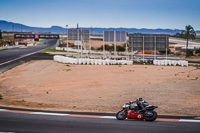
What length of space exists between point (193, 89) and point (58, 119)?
43.4 feet

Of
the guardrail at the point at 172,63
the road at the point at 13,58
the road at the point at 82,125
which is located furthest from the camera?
the road at the point at 13,58

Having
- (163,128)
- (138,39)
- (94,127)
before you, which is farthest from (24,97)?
(138,39)

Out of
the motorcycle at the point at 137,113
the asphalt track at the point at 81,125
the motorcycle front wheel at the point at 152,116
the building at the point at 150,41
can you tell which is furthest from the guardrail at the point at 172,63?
the motorcycle front wheel at the point at 152,116

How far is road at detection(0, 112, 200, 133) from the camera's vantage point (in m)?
10.7

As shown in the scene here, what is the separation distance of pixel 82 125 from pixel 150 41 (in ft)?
117

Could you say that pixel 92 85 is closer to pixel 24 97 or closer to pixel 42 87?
pixel 42 87

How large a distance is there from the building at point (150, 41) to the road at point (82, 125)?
1337 inches

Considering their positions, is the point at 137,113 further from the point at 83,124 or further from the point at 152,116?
the point at 83,124

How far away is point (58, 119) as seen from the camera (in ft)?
41.0

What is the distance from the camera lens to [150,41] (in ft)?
148

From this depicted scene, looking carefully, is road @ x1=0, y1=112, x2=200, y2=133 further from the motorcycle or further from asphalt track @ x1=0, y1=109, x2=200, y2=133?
the motorcycle

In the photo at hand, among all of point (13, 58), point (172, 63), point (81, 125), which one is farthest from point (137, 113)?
point (13, 58)

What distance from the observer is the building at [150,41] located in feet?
148

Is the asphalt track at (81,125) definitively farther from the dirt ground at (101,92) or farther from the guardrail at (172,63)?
the guardrail at (172,63)
